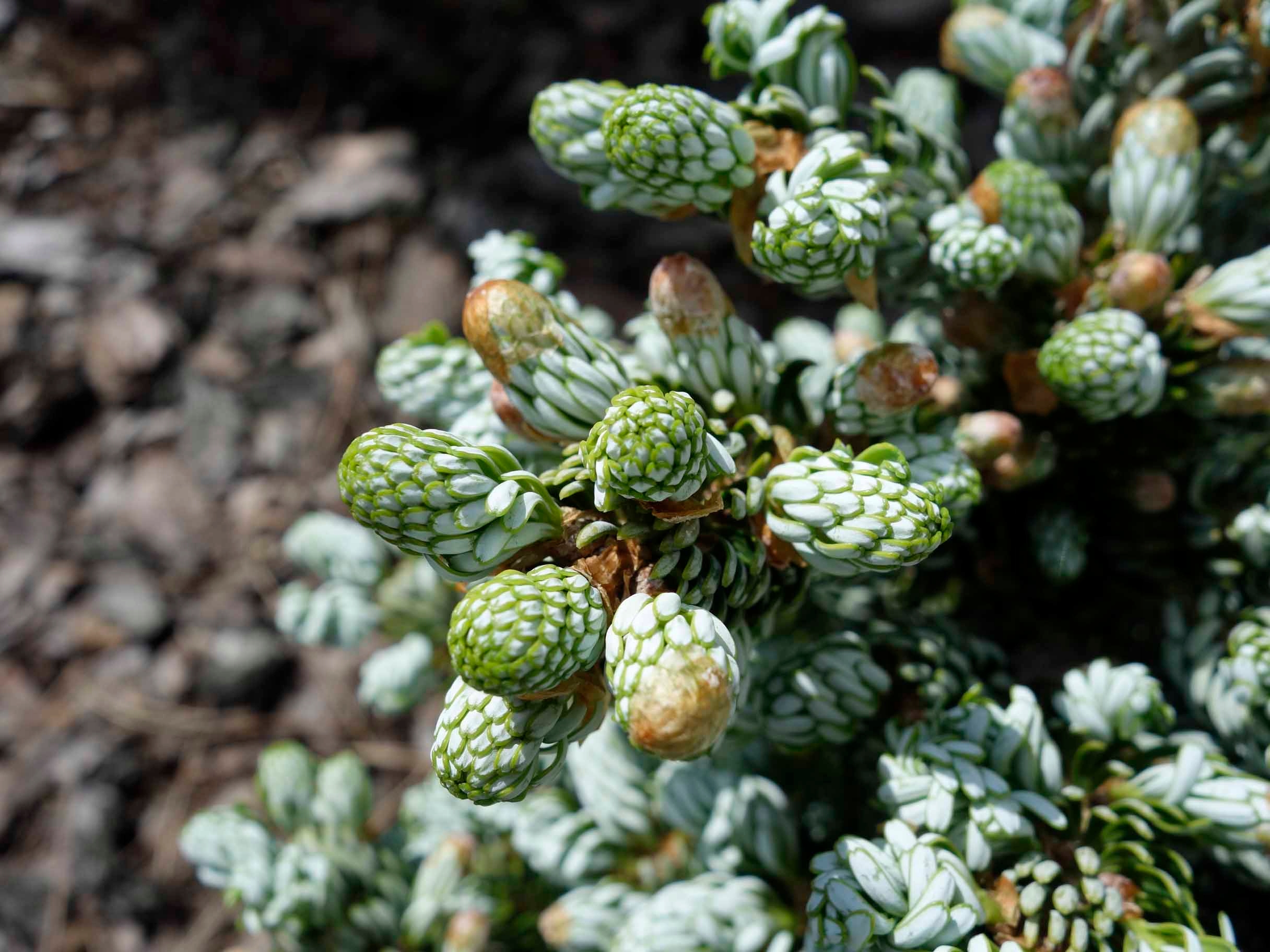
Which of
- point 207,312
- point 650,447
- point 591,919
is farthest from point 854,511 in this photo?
point 207,312

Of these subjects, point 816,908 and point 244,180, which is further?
point 244,180

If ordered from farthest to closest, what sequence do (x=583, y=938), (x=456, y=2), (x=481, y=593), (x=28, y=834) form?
(x=456, y=2)
(x=28, y=834)
(x=583, y=938)
(x=481, y=593)

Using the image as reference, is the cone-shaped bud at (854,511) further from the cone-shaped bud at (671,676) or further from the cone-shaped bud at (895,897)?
the cone-shaped bud at (895,897)

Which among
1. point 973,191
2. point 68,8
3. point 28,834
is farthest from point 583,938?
point 68,8

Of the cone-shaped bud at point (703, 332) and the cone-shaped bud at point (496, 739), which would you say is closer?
the cone-shaped bud at point (496, 739)

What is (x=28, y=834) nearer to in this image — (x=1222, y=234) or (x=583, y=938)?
(x=583, y=938)

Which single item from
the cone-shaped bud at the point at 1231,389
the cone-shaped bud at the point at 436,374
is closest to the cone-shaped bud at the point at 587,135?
the cone-shaped bud at the point at 436,374

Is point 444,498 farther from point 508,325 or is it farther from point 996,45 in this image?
point 996,45

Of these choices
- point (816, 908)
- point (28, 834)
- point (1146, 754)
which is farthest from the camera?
point (28, 834)
